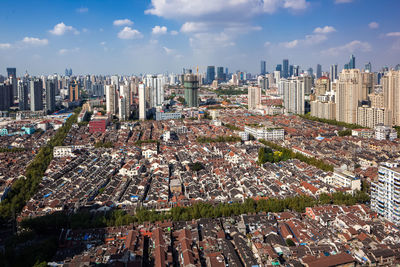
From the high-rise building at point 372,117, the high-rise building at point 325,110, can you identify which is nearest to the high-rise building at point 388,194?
the high-rise building at point 372,117

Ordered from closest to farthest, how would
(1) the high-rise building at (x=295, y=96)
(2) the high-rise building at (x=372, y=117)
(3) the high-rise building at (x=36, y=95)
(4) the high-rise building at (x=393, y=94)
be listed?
(2) the high-rise building at (x=372, y=117) < (4) the high-rise building at (x=393, y=94) < (1) the high-rise building at (x=295, y=96) < (3) the high-rise building at (x=36, y=95)

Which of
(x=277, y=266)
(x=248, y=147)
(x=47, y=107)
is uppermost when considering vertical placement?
(x=47, y=107)

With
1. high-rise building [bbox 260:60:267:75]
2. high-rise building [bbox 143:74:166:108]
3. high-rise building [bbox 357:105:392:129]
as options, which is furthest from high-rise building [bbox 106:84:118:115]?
high-rise building [bbox 260:60:267:75]

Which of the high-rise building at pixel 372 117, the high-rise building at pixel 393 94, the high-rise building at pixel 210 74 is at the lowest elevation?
the high-rise building at pixel 372 117

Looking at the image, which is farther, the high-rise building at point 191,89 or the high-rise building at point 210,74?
the high-rise building at point 210,74

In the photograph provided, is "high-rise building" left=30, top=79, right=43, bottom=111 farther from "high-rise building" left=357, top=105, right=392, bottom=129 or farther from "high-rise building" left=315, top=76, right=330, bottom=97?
"high-rise building" left=315, top=76, right=330, bottom=97

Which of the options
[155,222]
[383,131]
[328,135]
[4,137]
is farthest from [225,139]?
[4,137]

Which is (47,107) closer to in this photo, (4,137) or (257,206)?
(4,137)

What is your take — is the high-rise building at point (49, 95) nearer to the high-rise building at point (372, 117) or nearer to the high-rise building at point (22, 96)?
the high-rise building at point (22, 96)
